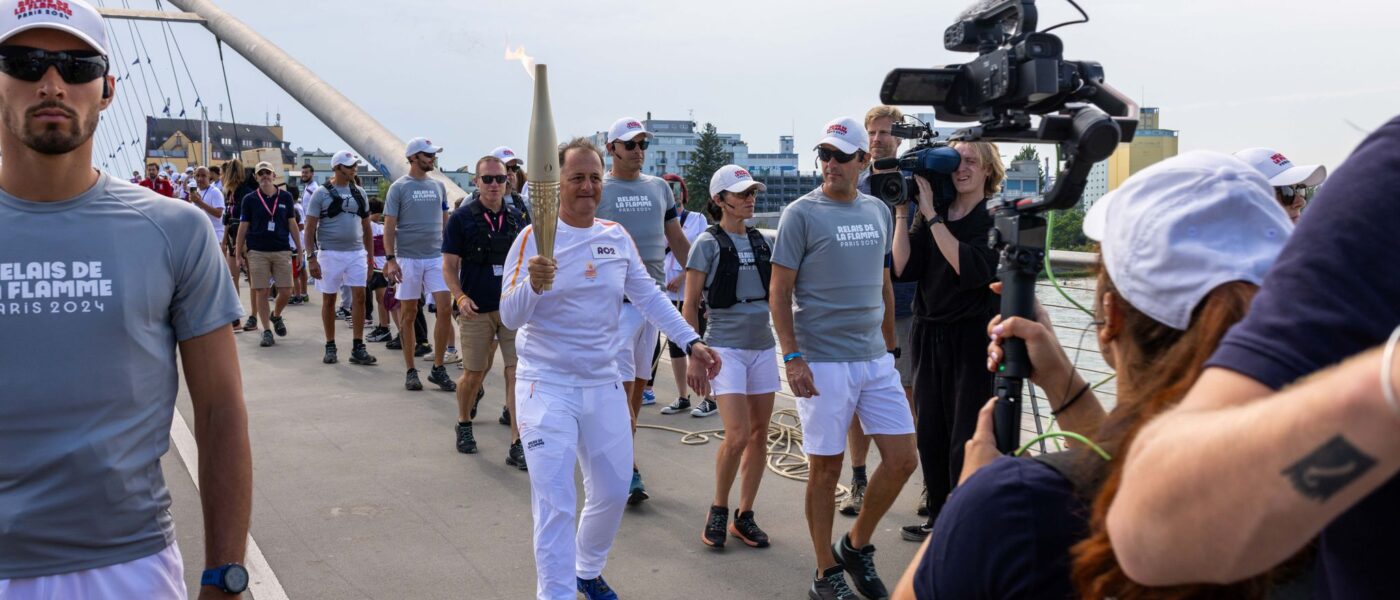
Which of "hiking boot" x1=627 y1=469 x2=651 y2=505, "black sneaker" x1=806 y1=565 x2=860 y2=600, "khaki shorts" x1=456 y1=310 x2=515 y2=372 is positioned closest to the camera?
"black sneaker" x1=806 y1=565 x2=860 y2=600

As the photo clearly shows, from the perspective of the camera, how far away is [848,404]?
5414 mm

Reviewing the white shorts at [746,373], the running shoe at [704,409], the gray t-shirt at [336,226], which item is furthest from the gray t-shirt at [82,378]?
the gray t-shirt at [336,226]

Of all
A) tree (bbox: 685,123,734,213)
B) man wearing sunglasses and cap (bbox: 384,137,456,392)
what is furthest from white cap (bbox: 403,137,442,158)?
tree (bbox: 685,123,734,213)

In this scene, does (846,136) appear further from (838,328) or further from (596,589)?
(596,589)

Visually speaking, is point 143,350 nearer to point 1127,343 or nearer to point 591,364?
point 1127,343

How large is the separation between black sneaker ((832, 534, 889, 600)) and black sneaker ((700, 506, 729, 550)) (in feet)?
2.60

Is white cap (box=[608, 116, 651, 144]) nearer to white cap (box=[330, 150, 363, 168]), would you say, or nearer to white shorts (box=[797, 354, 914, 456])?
white shorts (box=[797, 354, 914, 456])

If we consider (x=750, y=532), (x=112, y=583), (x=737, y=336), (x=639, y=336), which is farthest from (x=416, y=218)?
(x=112, y=583)

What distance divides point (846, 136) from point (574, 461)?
209 centimetres

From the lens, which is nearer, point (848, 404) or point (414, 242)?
point (848, 404)

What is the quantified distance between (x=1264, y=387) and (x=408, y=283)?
1012 centimetres

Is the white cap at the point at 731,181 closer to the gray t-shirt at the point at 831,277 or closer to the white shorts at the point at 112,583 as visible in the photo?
the gray t-shirt at the point at 831,277

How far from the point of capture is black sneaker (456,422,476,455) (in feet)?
26.0

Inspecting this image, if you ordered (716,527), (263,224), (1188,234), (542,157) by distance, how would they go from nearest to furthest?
(1188,234), (542,157), (716,527), (263,224)
